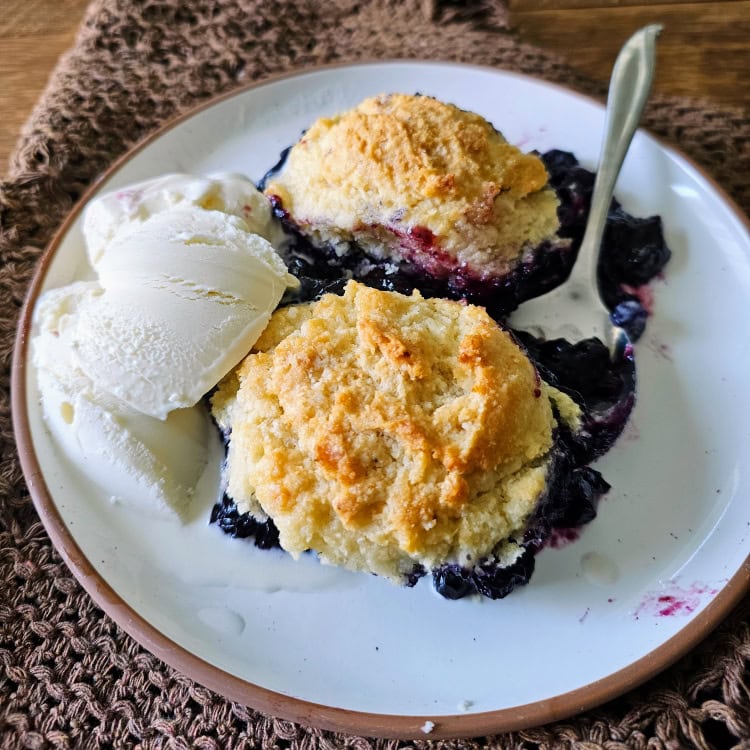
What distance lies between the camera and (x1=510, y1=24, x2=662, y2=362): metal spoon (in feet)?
5.54

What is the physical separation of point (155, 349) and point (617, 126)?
4.07ft

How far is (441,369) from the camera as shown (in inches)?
53.7

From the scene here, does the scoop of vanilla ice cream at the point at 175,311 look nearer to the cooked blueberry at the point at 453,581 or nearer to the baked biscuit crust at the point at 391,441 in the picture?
the baked biscuit crust at the point at 391,441

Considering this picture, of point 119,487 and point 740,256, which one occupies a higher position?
point 740,256

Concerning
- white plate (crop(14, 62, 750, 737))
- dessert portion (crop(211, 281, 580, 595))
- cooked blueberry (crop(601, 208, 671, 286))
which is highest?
cooked blueberry (crop(601, 208, 671, 286))

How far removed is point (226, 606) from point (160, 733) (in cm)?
24

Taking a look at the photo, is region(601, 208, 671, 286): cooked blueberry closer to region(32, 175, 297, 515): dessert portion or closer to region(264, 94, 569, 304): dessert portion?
region(264, 94, 569, 304): dessert portion

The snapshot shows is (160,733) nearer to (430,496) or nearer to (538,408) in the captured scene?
(430,496)

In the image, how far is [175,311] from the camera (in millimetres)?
1450

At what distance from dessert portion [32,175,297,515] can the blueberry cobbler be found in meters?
0.07

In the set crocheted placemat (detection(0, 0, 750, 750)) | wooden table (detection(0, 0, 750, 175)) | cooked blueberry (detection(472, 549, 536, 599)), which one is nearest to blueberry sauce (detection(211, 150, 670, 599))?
cooked blueberry (detection(472, 549, 536, 599))

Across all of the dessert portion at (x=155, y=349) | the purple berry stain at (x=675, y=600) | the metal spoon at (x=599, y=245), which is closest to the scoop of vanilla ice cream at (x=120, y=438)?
the dessert portion at (x=155, y=349)

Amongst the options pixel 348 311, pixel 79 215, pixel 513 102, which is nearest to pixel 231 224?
pixel 348 311

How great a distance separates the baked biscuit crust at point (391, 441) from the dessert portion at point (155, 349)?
11 centimetres
